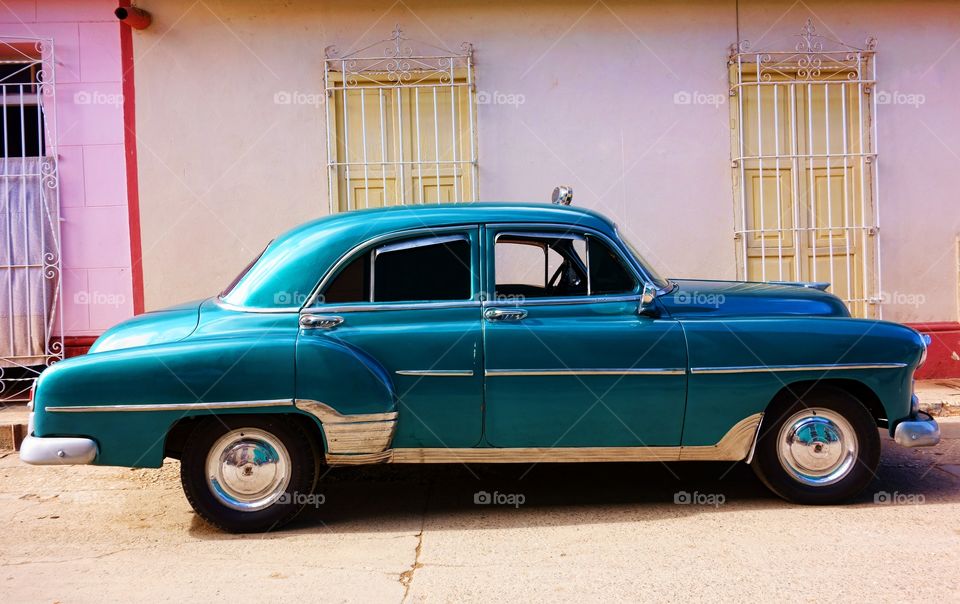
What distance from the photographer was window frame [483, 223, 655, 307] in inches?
182

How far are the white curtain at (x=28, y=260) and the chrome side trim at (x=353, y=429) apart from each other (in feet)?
15.5

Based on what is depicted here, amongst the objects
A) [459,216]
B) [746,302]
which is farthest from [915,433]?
[459,216]

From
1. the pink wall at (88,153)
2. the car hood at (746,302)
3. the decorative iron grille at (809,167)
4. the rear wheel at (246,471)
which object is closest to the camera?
the rear wheel at (246,471)

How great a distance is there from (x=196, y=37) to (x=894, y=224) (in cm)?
671

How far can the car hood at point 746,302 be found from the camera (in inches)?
187

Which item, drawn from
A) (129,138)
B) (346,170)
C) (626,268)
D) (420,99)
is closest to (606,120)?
(420,99)

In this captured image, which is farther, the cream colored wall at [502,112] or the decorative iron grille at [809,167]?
the decorative iron grille at [809,167]

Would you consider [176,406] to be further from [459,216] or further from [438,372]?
[459,216]

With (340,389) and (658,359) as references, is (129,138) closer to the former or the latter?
(340,389)

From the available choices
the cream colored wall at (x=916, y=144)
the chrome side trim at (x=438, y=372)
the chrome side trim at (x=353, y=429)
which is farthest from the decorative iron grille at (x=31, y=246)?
the cream colored wall at (x=916, y=144)

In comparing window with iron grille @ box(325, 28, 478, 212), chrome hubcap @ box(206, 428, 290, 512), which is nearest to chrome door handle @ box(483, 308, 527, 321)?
chrome hubcap @ box(206, 428, 290, 512)

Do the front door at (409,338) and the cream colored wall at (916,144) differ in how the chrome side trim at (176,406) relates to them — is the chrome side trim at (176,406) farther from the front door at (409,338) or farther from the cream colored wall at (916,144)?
the cream colored wall at (916,144)

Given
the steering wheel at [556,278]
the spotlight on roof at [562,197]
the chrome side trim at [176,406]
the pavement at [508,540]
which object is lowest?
the pavement at [508,540]

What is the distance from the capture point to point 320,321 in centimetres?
452
